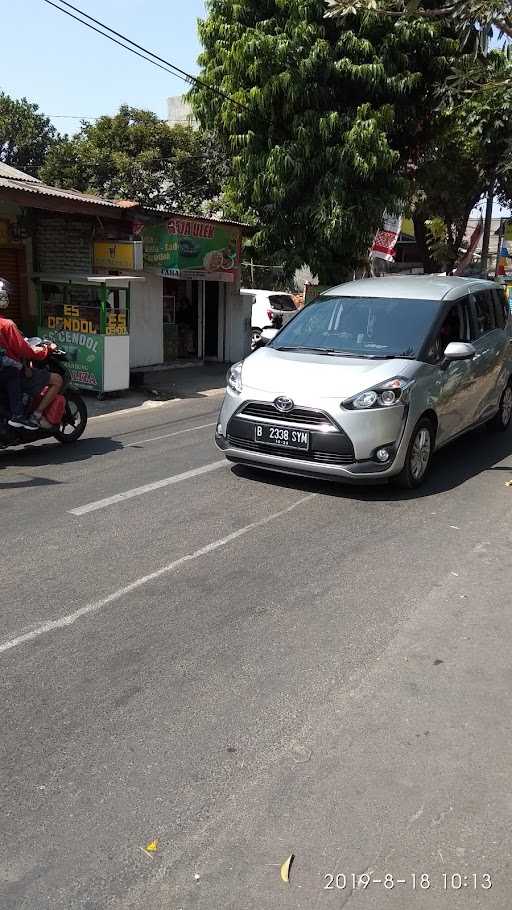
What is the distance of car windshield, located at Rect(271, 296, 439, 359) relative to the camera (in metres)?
7.32

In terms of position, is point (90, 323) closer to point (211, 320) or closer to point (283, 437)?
point (211, 320)

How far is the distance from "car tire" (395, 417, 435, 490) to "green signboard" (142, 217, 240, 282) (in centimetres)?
948

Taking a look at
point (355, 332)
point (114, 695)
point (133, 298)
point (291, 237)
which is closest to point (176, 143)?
point (291, 237)

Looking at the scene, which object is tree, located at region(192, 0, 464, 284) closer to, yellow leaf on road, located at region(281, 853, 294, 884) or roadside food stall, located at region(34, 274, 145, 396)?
roadside food stall, located at region(34, 274, 145, 396)

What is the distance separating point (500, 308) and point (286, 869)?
26.5 feet

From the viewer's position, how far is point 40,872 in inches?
Result: 102

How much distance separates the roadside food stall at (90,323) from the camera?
1243 centimetres

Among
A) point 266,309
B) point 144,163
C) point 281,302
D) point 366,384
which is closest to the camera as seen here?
point 366,384

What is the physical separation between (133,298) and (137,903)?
47.1 feet

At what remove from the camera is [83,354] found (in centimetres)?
1277

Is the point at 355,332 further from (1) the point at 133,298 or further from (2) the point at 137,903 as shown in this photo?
(1) the point at 133,298

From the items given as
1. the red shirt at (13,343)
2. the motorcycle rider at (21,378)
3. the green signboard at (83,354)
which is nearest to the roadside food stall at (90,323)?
the green signboard at (83,354)

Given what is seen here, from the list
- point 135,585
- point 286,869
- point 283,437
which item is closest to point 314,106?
point 283,437

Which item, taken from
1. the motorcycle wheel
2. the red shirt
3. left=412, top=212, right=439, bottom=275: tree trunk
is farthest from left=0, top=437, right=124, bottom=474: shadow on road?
left=412, top=212, right=439, bottom=275: tree trunk
